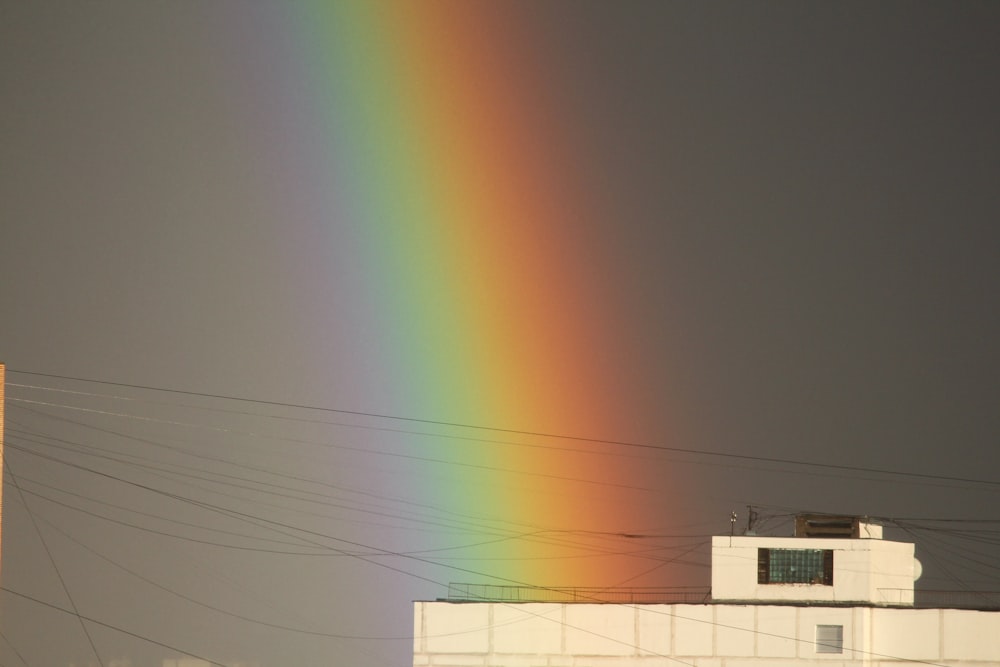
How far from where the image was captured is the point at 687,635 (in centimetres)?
5903

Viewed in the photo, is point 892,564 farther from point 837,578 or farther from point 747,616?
point 747,616

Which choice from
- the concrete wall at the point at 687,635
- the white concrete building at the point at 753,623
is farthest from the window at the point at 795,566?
the concrete wall at the point at 687,635

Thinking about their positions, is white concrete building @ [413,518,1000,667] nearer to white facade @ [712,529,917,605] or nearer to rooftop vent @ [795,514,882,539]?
white facade @ [712,529,917,605]

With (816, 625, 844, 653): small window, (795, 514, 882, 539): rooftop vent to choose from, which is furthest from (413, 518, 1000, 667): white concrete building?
(795, 514, 882, 539): rooftop vent

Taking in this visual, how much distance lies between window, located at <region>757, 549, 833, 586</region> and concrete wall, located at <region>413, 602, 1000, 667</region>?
5.27ft

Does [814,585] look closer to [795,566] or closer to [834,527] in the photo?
[795,566]

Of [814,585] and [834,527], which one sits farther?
[834,527]

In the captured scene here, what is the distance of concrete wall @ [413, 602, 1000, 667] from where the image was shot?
57719 millimetres

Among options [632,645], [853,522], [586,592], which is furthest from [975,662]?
[586,592]

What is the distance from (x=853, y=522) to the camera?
6203cm

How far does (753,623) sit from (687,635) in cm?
260

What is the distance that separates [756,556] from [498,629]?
35.1 ft

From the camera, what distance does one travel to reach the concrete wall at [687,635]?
57.7 m

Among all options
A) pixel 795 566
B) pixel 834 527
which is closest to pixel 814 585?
pixel 795 566
